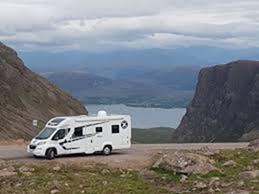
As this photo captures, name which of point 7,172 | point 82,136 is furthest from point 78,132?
point 7,172

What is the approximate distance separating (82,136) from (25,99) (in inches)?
4651

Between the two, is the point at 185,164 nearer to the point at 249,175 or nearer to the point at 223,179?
the point at 223,179

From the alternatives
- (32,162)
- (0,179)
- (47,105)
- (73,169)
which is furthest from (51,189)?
(47,105)

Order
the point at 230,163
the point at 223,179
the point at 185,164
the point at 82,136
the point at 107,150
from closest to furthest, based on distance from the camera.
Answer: the point at 223,179 → the point at 185,164 → the point at 230,163 → the point at 82,136 → the point at 107,150

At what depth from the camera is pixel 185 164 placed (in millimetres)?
28625

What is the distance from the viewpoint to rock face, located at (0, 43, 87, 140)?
131750 mm

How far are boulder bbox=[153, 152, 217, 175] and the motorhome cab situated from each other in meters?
6.79

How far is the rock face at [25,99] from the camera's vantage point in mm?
131750

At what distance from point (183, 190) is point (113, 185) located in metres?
2.62

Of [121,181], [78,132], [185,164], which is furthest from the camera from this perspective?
[78,132]

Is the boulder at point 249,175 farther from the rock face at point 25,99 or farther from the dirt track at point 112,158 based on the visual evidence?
the rock face at point 25,99

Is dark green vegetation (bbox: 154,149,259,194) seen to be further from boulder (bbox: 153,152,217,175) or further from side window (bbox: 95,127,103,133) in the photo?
side window (bbox: 95,127,103,133)

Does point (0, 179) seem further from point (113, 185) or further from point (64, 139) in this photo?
point (64, 139)

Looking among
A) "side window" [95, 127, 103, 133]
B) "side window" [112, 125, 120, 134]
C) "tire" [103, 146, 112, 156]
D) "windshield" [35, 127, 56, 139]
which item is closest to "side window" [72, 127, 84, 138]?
"side window" [95, 127, 103, 133]
